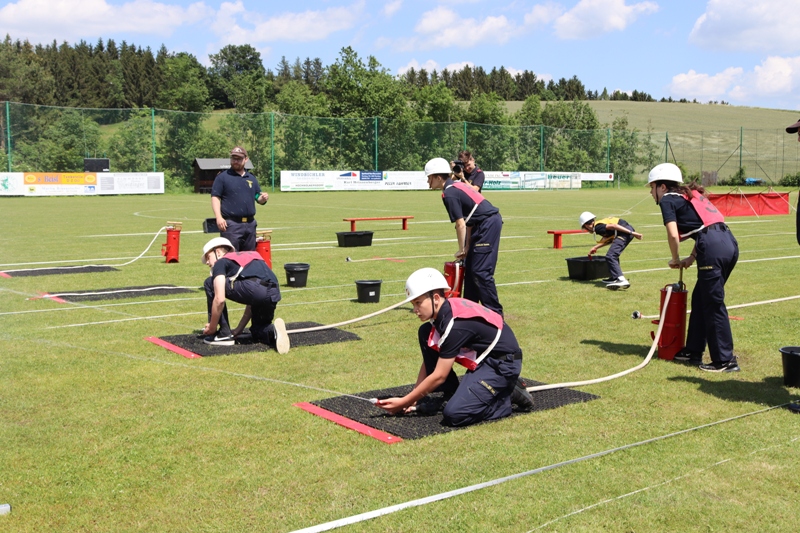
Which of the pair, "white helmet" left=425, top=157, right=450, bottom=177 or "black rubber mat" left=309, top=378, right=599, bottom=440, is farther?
"white helmet" left=425, top=157, right=450, bottom=177

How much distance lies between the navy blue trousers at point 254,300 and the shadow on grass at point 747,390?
4.36 metres

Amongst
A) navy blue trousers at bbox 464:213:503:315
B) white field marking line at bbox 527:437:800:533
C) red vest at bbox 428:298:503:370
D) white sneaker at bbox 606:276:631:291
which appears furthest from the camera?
white sneaker at bbox 606:276:631:291

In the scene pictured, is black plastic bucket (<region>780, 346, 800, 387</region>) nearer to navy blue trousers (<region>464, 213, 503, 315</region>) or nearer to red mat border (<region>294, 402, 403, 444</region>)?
navy blue trousers (<region>464, 213, 503, 315</region>)

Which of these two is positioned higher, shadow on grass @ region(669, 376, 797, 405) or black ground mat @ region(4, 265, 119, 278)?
black ground mat @ region(4, 265, 119, 278)

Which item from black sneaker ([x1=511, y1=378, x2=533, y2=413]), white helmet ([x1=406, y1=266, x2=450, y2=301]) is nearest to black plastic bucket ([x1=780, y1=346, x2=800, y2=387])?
black sneaker ([x1=511, y1=378, x2=533, y2=413])

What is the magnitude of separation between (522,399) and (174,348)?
416 cm

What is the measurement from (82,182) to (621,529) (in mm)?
46997

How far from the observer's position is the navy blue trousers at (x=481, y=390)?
6.07 metres

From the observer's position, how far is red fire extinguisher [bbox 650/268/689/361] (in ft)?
27.3

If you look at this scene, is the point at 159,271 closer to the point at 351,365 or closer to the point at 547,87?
the point at 351,365

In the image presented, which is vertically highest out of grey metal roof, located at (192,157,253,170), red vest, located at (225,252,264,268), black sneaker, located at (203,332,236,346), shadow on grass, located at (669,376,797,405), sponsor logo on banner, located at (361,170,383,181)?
grey metal roof, located at (192,157,253,170)

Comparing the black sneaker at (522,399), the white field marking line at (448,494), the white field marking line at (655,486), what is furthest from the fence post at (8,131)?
the white field marking line at (655,486)

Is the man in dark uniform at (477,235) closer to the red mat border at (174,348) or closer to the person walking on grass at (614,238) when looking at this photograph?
the red mat border at (174,348)

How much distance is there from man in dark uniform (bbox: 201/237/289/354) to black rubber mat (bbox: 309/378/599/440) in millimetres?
1949
